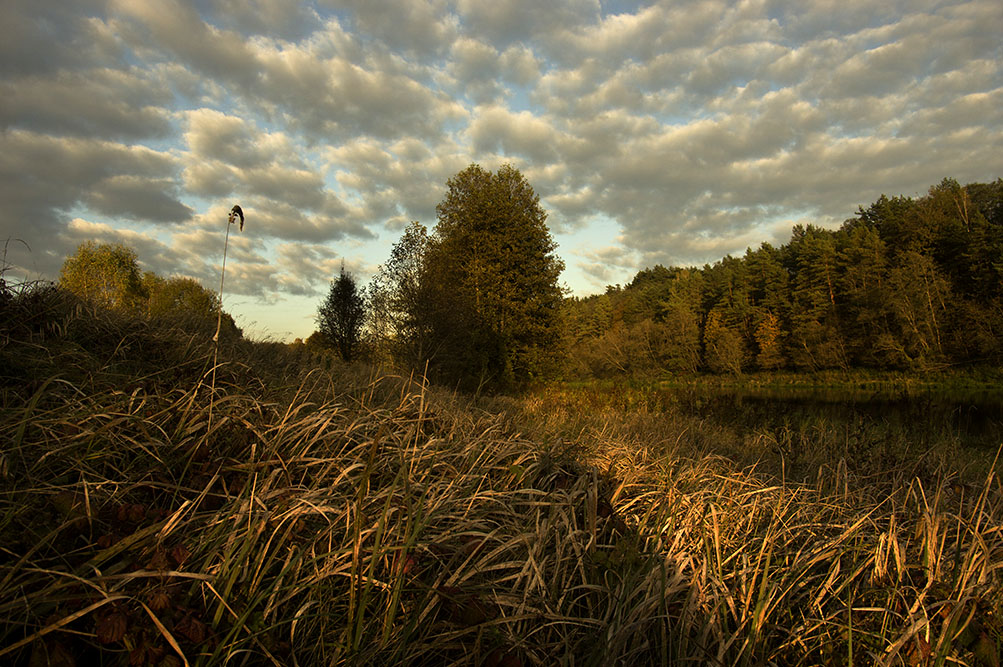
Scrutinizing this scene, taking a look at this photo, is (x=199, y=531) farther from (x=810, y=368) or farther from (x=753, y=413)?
(x=810, y=368)

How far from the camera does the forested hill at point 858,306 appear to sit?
4109cm

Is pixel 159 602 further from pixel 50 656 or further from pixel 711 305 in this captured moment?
pixel 711 305

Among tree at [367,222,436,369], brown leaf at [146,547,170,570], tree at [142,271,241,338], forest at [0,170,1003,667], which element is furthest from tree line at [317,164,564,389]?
brown leaf at [146,547,170,570]

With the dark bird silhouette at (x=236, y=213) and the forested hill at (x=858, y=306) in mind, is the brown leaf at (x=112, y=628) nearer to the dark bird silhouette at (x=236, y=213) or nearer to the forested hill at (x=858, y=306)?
the dark bird silhouette at (x=236, y=213)

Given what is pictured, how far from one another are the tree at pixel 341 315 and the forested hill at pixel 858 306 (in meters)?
12.1

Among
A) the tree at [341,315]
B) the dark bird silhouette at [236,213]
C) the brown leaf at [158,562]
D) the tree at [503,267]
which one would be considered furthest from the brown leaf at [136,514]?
the tree at [341,315]

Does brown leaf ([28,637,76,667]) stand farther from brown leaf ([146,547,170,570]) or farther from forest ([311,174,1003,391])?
forest ([311,174,1003,391])

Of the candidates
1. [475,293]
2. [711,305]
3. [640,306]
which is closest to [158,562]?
[475,293]

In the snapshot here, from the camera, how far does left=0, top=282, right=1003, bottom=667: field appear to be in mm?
1464

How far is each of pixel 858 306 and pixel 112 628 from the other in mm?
59487

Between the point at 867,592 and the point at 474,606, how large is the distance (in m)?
1.71

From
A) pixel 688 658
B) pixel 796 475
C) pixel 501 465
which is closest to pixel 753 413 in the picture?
pixel 796 475

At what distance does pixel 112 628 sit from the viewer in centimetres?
→ 128

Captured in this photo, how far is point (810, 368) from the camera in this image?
51156mm
